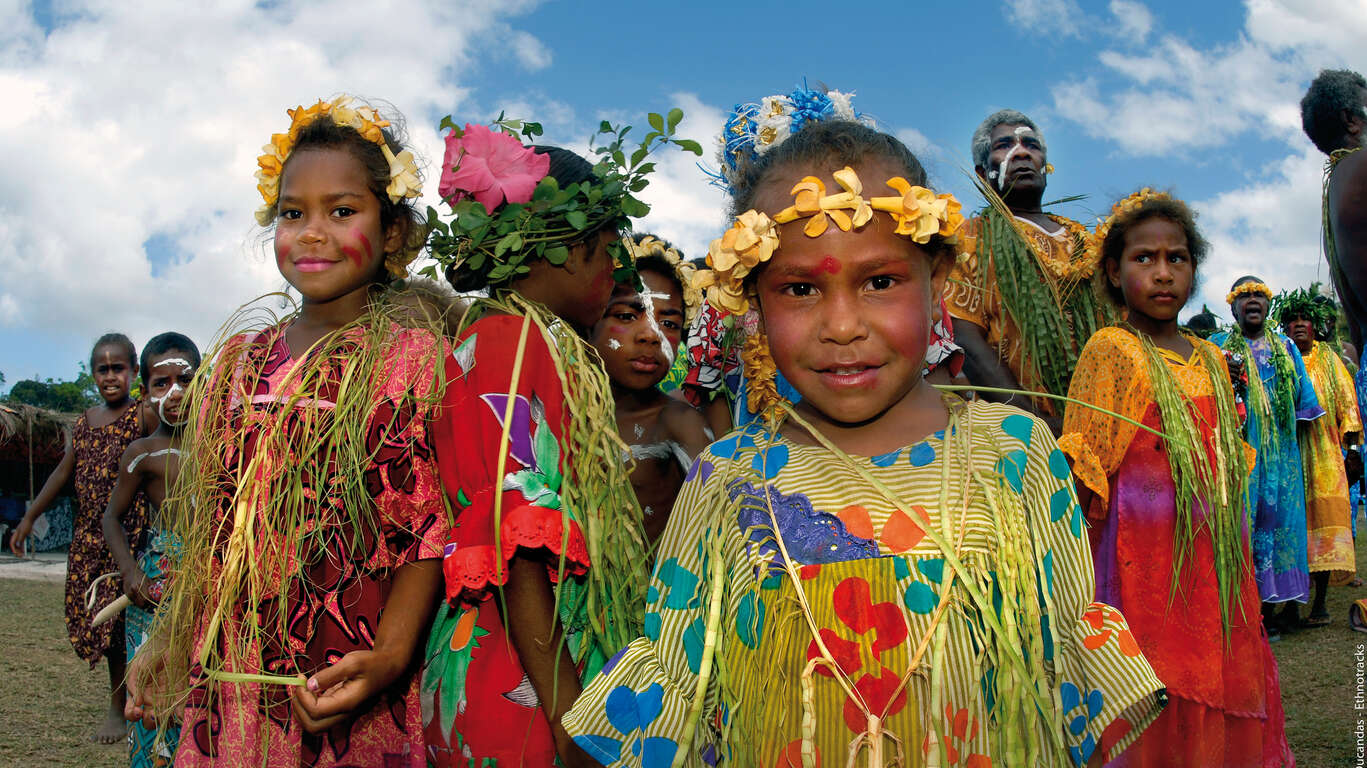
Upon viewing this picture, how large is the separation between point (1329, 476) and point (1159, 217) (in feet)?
17.8

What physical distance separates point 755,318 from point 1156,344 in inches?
71.2

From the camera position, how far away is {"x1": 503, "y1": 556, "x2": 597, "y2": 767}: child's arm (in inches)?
75.6

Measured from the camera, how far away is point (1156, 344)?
3.89 metres

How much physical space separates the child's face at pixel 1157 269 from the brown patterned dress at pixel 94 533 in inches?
223

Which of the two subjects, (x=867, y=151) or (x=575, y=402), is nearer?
(x=867, y=151)

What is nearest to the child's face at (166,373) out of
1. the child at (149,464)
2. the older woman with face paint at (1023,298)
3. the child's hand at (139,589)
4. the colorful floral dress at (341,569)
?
the child at (149,464)

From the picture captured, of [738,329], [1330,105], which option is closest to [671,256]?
[738,329]

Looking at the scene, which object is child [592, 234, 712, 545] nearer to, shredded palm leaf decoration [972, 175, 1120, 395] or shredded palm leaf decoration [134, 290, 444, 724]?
shredded palm leaf decoration [134, 290, 444, 724]

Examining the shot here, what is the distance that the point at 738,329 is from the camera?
3621 mm

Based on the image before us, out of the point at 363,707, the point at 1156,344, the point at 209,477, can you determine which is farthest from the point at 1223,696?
the point at 209,477

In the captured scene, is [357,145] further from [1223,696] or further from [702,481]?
[1223,696]

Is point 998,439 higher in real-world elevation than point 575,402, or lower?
lower

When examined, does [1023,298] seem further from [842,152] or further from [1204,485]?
[842,152]

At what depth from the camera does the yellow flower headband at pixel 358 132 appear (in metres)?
2.31
